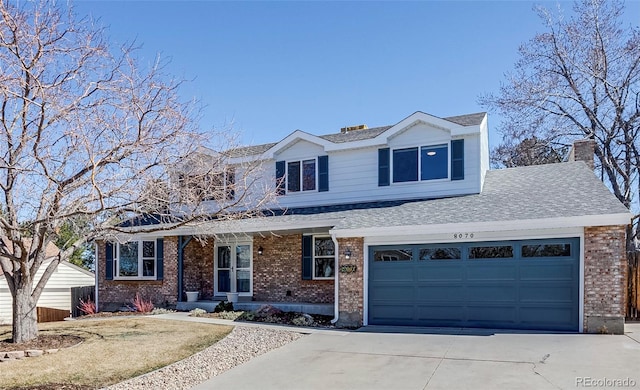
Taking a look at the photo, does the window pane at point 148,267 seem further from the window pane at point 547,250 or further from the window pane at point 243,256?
the window pane at point 547,250

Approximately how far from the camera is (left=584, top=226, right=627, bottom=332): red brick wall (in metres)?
9.08

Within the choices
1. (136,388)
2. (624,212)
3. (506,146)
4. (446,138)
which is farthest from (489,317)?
(506,146)

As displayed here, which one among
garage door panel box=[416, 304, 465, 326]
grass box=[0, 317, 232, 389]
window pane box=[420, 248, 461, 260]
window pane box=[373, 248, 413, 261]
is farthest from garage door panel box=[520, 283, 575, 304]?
grass box=[0, 317, 232, 389]

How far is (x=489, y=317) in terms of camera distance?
10.2 m

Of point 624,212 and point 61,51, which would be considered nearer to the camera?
point 61,51

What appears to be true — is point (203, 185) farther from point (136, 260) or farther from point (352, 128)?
point (352, 128)

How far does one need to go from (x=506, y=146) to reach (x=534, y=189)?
13624 mm

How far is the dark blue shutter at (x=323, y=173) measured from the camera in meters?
15.0

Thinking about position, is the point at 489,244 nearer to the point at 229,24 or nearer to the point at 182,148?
the point at 182,148

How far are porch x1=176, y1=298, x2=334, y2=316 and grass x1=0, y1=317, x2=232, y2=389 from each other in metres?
2.24

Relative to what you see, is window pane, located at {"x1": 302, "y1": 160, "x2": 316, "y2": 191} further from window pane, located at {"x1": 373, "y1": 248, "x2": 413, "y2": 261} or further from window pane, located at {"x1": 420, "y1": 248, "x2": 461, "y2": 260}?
window pane, located at {"x1": 420, "y1": 248, "x2": 461, "y2": 260}

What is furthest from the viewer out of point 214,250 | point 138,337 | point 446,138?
point 214,250

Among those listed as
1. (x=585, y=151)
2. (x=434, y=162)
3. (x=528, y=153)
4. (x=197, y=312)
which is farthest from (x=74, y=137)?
(x=528, y=153)

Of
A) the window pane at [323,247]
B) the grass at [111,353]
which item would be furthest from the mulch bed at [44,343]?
the window pane at [323,247]
